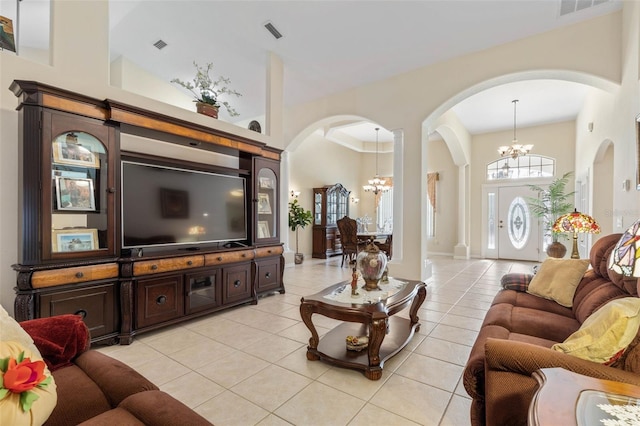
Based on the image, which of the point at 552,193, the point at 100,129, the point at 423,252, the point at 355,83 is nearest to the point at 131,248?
the point at 100,129

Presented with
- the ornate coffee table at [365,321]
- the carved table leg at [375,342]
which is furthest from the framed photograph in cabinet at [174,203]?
the carved table leg at [375,342]

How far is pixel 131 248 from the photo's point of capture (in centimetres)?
312

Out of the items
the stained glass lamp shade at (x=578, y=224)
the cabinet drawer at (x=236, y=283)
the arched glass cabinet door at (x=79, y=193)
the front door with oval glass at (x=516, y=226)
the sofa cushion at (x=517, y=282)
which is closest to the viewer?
the arched glass cabinet door at (x=79, y=193)

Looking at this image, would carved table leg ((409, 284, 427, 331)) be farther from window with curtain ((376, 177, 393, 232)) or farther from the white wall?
Result: window with curtain ((376, 177, 393, 232))

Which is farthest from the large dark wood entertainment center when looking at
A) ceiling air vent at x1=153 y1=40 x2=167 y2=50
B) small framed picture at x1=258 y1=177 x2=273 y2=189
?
ceiling air vent at x1=153 y1=40 x2=167 y2=50

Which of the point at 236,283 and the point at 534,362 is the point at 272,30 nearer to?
the point at 236,283

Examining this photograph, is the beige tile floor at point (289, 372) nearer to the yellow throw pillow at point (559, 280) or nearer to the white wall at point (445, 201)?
the yellow throw pillow at point (559, 280)

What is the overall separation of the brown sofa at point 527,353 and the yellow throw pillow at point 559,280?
0.06 m

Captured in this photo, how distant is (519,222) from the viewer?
8.01 meters

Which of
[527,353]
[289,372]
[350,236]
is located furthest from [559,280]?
[350,236]

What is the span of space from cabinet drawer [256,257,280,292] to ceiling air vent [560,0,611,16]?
16.3 feet

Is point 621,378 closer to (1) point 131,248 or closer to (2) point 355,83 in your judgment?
(1) point 131,248

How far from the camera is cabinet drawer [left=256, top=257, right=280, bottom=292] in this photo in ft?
13.8

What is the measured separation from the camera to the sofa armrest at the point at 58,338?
1.52 meters
